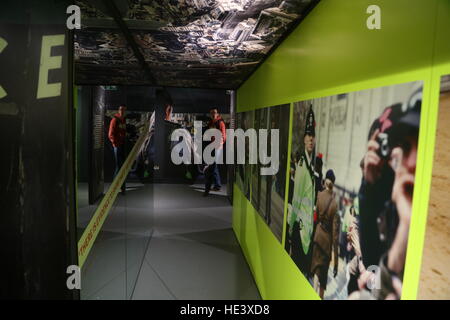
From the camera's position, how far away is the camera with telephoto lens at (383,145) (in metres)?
1.03

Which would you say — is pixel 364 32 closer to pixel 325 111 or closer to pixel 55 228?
pixel 325 111

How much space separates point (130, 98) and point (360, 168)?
666cm

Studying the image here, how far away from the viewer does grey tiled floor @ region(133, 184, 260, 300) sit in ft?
9.89

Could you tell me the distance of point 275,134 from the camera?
2.46 meters

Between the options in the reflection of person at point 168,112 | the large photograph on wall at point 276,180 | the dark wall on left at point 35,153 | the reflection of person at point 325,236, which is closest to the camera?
the dark wall on left at point 35,153

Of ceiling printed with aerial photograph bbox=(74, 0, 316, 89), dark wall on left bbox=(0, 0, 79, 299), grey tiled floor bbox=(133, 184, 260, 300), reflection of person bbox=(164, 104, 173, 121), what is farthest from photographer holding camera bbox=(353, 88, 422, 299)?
reflection of person bbox=(164, 104, 173, 121)

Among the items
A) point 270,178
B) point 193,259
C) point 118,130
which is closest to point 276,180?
point 270,178

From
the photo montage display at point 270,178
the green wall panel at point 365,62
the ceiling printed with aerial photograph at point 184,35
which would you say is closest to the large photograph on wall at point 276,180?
the photo montage display at point 270,178

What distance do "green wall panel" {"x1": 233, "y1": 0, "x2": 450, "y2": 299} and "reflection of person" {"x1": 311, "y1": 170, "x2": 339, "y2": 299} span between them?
0.16 m

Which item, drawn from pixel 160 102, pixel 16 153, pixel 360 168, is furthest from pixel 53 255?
pixel 160 102

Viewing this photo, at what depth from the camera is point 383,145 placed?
1.05 m

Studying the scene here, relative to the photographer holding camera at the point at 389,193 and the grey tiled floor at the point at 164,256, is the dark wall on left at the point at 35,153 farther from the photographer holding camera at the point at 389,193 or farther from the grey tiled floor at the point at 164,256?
the photographer holding camera at the point at 389,193

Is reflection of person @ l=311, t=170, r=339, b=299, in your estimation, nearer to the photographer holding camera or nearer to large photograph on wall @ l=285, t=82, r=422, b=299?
large photograph on wall @ l=285, t=82, r=422, b=299

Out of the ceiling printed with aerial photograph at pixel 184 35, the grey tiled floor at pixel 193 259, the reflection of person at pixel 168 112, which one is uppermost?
the ceiling printed with aerial photograph at pixel 184 35
